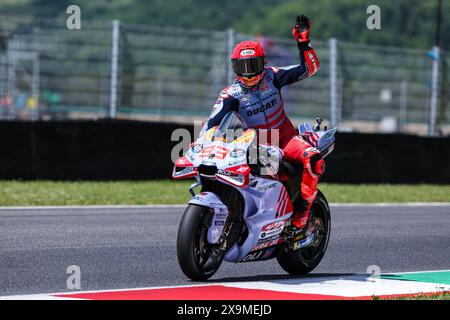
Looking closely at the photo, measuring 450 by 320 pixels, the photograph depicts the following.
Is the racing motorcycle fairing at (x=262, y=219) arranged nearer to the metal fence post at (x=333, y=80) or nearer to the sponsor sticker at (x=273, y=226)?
the sponsor sticker at (x=273, y=226)

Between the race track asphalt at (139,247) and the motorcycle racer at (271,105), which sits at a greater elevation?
the motorcycle racer at (271,105)

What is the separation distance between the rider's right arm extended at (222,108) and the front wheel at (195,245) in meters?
0.97

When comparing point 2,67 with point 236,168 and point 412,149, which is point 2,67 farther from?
point 236,168

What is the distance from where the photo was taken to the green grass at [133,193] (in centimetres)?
1562

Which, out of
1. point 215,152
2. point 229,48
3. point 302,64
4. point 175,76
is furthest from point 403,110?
point 215,152

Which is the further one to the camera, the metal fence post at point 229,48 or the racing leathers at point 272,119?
the metal fence post at point 229,48

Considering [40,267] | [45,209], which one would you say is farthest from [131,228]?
[40,267]

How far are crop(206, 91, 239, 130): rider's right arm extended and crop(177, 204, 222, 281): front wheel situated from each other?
0.97 metres

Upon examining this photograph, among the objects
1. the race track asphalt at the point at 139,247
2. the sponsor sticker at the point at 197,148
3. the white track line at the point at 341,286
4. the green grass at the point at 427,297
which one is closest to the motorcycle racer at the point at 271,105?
the sponsor sticker at the point at 197,148

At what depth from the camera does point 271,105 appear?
8828mm

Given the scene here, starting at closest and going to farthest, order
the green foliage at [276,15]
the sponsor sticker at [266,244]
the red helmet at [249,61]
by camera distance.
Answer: the sponsor sticker at [266,244], the red helmet at [249,61], the green foliage at [276,15]

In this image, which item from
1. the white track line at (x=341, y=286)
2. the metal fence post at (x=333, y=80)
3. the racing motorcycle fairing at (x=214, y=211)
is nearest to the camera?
the white track line at (x=341, y=286)

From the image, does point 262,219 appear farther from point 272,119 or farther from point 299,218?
point 272,119

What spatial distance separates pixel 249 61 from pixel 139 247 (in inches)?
107
